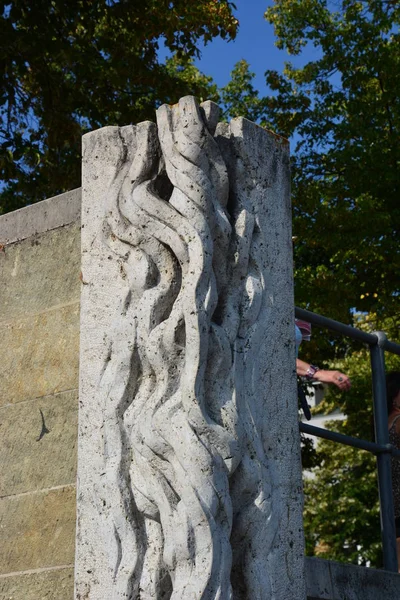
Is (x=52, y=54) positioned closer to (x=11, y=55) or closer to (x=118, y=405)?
(x=11, y=55)

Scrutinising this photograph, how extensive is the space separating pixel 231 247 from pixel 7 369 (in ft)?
4.18

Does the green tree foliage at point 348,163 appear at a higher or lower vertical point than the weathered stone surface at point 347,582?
higher

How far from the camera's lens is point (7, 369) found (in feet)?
14.6

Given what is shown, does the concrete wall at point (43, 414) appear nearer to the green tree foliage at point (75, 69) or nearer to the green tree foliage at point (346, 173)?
→ the green tree foliage at point (75, 69)

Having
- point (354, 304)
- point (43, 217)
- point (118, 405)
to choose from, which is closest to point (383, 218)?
point (354, 304)

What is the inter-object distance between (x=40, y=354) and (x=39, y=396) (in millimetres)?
174

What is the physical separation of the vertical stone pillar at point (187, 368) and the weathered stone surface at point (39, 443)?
45 cm

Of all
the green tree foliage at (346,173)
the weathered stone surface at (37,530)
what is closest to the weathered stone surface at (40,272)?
the weathered stone surface at (37,530)

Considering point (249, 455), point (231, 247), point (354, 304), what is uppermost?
point (354, 304)

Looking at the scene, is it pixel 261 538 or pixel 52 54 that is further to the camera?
pixel 52 54

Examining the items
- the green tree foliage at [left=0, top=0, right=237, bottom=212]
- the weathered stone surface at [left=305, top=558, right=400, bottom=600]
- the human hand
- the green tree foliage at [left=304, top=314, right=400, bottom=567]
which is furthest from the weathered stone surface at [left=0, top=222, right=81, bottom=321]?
the green tree foliage at [left=304, top=314, right=400, bottom=567]

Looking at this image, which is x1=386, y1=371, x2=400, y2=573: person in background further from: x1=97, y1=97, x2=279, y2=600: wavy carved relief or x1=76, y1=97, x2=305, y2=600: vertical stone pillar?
x1=97, y1=97, x2=279, y2=600: wavy carved relief

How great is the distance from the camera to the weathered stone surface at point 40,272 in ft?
14.2

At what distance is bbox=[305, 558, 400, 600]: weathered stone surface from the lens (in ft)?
13.7
